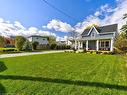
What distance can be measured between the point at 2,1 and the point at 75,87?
36.0 ft

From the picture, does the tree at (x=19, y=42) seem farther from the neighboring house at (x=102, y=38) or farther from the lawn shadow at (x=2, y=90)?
the lawn shadow at (x=2, y=90)

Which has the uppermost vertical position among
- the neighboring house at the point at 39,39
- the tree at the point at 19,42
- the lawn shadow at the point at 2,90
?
the neighboring house at the point at 39,39

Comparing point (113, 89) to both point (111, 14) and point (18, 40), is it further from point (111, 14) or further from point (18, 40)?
point (18, 40)

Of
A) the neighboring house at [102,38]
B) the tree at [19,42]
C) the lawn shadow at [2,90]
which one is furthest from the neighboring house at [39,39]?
the lawn shadow at [2,90]

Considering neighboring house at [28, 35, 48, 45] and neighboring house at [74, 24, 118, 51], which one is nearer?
neighboring house at [74, 24, 118, 51]

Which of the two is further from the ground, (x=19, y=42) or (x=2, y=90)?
(x=19, y=42)

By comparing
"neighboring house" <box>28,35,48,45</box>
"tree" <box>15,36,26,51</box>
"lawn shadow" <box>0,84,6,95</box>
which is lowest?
"lawn shadow" <box>0,84,6,95</box>

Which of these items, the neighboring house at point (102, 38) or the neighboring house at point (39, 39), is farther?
the neighboring house at point (39, 39)

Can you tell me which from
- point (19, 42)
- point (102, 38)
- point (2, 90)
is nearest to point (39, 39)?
point (19, 42)

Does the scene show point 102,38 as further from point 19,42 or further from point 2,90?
point 2,90

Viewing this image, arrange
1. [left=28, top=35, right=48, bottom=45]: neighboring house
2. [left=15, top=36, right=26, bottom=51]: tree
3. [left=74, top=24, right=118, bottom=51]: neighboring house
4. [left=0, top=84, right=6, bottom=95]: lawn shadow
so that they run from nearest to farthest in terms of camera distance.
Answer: [left=0, top=84, right=6, bottom=95]: lawn shadow < [left=74, top=24, right=118, bottom=51]: neighboring house < [left=15, top=36, right=26, bottom=51]: tree < [left=28, top=35, right=48, bottom=45]: neighboring house

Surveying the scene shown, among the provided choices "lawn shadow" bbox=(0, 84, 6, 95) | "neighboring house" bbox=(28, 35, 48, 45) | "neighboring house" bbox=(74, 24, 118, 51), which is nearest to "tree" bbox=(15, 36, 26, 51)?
"neighboring house" bbox=(74, 24, 118, 51)

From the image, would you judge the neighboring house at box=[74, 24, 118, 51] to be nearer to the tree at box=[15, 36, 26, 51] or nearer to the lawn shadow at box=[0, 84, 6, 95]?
the tree at box=[15, 36, 26, 51]

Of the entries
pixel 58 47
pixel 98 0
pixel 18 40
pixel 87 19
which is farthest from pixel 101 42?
pixel 58 47
